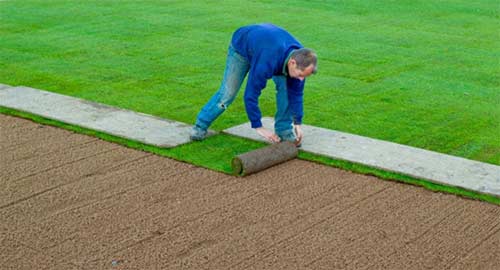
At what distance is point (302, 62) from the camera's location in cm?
757

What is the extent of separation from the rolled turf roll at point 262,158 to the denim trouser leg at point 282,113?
28cm

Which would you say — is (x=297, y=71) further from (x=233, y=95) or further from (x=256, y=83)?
(x=233, y=95)

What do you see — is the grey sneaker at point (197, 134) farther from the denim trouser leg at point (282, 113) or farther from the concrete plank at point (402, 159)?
the denim trouser leg at point (282, 113)

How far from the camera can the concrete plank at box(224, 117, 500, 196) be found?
7668 millimetres

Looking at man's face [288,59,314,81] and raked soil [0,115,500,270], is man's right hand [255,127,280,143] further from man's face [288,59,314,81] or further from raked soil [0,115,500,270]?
man's face [288,59,314,81]

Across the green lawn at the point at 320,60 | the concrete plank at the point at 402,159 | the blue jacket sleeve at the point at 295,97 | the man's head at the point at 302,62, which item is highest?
the man's head at the point at 302,62

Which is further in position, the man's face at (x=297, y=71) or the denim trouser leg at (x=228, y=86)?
the denim trouser leg at (x=228, y=86)

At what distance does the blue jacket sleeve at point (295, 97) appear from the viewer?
826 cm

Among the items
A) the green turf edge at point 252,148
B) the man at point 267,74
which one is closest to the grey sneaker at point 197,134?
the man at point 267,74

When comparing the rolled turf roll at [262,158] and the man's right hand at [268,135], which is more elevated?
the man's right hand at [268,135]

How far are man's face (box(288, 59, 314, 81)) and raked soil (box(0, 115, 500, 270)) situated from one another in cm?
94

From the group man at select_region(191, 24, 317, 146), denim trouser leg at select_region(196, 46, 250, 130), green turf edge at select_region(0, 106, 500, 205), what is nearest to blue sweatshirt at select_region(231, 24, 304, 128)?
man at select_region(191, 24, 317, 146)

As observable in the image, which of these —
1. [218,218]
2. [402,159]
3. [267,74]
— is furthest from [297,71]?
[218,218]

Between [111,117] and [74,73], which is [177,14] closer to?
[74,73]
